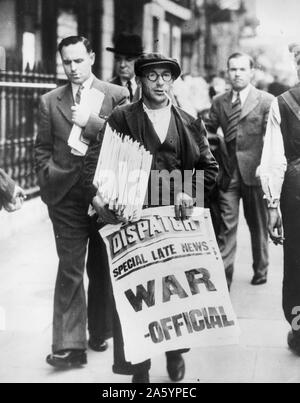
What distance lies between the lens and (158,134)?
3.82 meters

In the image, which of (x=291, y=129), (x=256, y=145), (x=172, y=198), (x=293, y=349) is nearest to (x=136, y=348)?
(x=172, y=198)

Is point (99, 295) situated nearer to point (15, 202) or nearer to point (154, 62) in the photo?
point (15, 202)

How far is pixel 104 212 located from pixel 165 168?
15.3 inches

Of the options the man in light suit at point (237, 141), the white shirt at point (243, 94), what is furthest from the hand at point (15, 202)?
the white shirt at point (243, 94)

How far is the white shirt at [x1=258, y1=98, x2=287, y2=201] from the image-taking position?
14.2ft

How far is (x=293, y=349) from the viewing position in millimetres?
4555

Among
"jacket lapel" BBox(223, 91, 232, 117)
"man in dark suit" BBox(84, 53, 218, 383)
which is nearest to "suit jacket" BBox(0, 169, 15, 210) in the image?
"man in dark suit" BBox(84, 53, 218, 383)

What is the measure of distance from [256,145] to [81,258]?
2023 mm

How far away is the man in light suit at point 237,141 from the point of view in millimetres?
5836

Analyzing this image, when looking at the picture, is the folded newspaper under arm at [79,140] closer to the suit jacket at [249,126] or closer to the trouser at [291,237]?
the trouser at [291,237]

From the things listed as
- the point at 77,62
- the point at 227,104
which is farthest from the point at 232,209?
the point at 77,62

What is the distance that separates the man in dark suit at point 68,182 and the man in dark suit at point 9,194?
0.66 feet

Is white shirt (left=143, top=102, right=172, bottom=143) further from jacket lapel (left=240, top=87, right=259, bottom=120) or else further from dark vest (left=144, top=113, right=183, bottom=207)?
jacket lapel (left=240, top=87, right=259, bottom=120)
